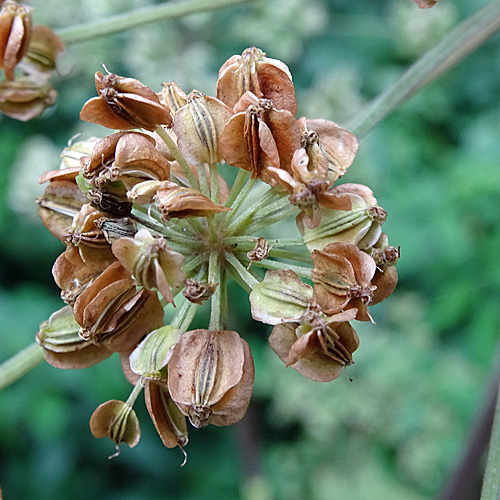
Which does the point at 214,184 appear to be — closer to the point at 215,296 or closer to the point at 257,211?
the point at 257,211

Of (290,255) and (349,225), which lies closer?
(349,225)

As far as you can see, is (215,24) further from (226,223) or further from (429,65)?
(226,223)

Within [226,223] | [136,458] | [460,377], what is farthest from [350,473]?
[226,223]

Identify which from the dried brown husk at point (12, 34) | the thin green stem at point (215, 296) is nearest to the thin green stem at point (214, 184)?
the thin green stem at point (215, 296)

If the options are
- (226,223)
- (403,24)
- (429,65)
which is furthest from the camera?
(403,24)

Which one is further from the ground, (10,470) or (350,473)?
(350,473)

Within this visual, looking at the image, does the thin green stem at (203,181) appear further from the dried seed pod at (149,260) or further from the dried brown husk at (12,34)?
the dried brown husk at (12,34)

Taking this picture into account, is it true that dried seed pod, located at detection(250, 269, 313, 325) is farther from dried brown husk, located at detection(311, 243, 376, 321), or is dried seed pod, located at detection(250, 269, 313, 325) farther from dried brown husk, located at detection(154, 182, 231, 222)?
dried brown husk, located at detection(154, 182, 231, 222)

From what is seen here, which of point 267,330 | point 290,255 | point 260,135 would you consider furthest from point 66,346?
point 267,330
